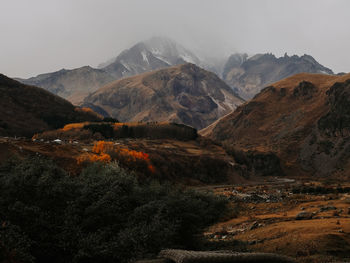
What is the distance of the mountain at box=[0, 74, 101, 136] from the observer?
111062mm

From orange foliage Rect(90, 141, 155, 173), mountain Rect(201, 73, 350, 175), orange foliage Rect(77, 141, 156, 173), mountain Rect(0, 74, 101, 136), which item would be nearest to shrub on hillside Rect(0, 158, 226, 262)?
orange foliage Rect(77, 141, 156, 173)

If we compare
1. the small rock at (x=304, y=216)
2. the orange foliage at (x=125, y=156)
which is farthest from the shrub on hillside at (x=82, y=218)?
the orange foliage at (x=125, y=156)

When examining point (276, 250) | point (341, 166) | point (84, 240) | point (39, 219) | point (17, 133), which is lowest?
point (341, 166)

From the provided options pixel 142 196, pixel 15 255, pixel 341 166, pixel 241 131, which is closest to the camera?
pixel 15 255

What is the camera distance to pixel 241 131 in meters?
164

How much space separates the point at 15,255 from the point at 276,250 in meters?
11.4

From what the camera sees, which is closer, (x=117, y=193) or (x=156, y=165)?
(x=117, y=193)

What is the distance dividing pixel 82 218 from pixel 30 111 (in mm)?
127709

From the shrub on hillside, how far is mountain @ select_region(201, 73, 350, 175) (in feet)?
307

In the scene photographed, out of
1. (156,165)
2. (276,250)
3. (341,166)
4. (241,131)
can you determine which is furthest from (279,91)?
(276,250)

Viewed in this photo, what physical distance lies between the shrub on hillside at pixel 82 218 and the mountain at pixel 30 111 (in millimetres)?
95079

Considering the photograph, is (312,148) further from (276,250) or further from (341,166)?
(276,250)

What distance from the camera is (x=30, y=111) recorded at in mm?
127250

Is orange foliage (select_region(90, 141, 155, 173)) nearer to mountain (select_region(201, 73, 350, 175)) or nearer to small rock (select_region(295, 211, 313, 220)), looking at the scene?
small rock (select_region(295, 211, 313, 220))
